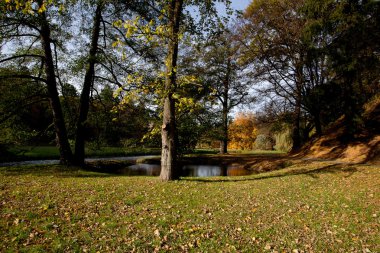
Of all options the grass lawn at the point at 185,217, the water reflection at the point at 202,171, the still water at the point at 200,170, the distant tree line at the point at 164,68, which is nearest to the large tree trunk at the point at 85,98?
the distant tree line at the point at 164,68

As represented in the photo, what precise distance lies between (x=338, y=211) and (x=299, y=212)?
106 cm

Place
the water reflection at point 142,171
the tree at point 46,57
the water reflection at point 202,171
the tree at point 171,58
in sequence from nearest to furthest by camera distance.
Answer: the tree at point 171,58 → the tree at point 46,57 → the water reflection at point 142,171 → the water reflection at point 202,171

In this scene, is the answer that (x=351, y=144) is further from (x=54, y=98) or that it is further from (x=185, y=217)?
(x=54, y=98)

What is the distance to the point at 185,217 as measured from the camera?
6.53 m

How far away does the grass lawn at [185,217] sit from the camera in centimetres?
509

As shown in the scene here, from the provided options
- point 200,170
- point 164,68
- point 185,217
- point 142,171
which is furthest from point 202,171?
point 185,217

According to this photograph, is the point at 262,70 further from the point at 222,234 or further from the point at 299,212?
the point at 222,234

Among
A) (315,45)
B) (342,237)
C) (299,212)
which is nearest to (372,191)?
(299,212)

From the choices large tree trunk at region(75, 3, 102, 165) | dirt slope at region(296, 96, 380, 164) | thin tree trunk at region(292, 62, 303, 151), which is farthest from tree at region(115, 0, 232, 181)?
thin tree trunk at region(292, 62, 303, 151)

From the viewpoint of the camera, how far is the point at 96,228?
552 centimetres

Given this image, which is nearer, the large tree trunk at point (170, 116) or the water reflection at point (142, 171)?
the large tree trunk at point (170, 116)

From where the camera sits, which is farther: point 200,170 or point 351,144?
point 200,170

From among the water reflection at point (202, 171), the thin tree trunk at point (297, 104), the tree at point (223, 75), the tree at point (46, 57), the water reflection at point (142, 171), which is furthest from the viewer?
the tree at point (223, 75)

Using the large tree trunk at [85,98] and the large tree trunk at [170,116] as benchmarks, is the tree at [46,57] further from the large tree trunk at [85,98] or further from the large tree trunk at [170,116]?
the large tree trunk at [170,116]
